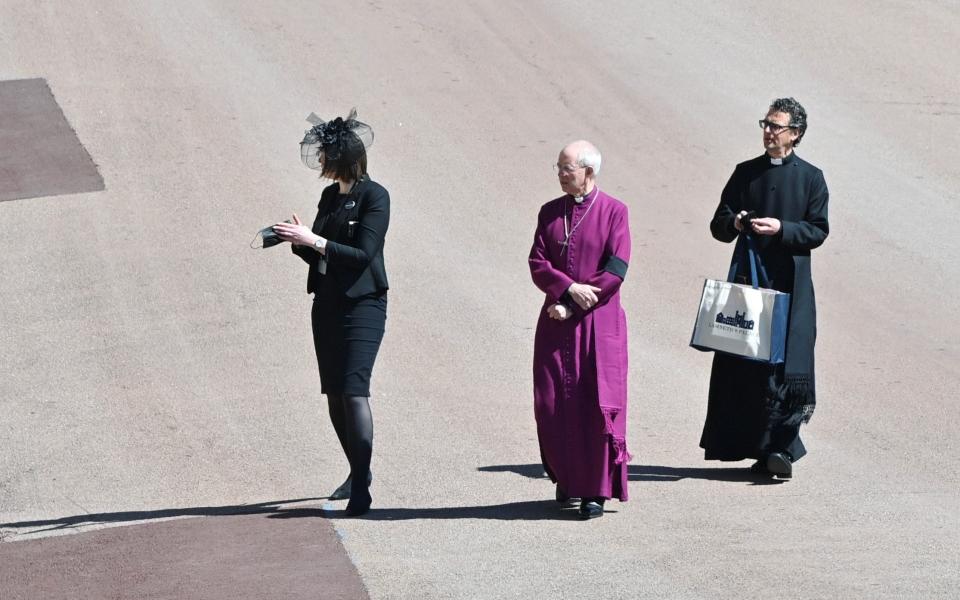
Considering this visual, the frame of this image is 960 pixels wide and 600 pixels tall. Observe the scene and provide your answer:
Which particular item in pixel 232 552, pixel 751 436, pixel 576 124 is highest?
pixel 576 124

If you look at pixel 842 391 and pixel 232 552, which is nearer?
pixel 232 552

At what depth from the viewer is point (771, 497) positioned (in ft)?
24.4

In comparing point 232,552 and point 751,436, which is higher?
point 751,436

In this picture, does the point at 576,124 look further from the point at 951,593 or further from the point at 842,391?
the point at 951,593

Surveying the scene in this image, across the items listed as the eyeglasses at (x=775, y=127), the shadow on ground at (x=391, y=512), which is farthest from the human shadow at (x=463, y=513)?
the eyeglasses at (x=775, y=127)

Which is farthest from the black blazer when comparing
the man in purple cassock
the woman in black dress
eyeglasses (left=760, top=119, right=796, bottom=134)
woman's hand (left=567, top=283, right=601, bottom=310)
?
eyeglasses (left=760, top=119, right=796, bottom=134)

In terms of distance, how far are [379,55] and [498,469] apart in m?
8.46

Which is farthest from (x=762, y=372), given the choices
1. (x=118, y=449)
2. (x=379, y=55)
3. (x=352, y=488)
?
(x=379, y=55)

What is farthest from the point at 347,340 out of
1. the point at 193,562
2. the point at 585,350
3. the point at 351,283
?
the point at 193,562

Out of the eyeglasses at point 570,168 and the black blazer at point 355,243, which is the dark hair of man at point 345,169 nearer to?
the black blazer at point 355,243

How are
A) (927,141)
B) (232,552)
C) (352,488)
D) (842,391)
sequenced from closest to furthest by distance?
(232,552) → (352,488) → (842,391) → (927,141)

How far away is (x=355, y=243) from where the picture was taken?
7039 mm

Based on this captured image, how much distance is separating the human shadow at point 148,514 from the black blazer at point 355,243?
3.96 feet

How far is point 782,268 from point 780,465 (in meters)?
1.09
